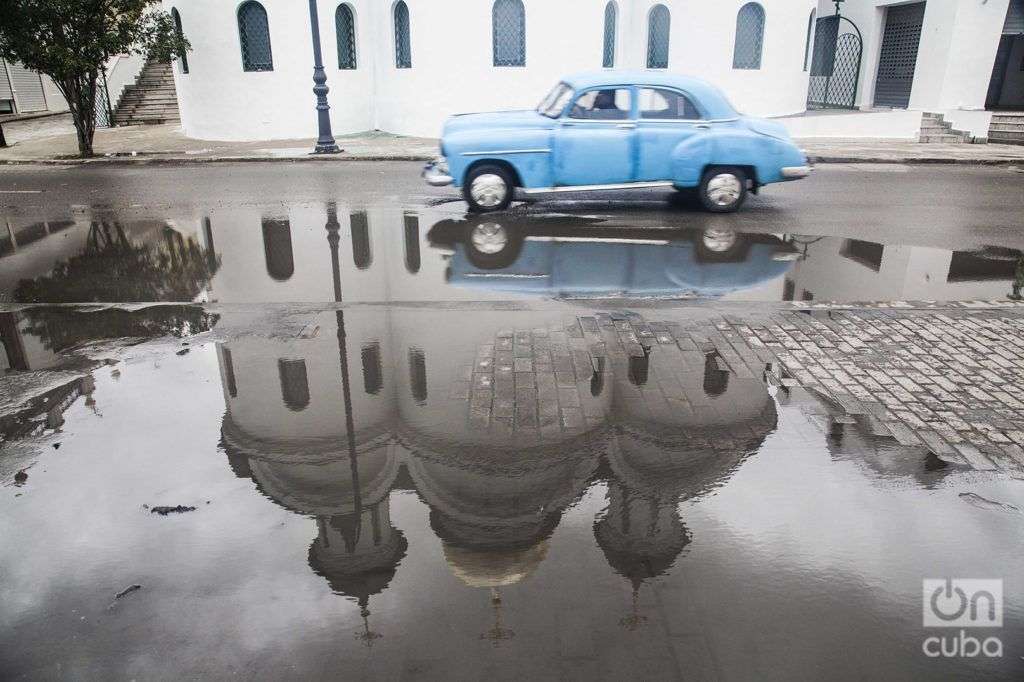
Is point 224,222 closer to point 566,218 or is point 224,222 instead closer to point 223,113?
point 566,218

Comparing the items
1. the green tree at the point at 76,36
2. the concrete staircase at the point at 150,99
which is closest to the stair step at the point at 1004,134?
the green tree at the point at 76,36

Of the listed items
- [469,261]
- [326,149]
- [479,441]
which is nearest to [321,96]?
[326,149]

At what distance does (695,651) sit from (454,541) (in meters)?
1.20

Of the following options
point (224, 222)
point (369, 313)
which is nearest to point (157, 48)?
point (224, 222)

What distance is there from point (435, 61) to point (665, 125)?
10.9 meters

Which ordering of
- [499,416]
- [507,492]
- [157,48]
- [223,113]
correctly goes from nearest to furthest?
[507,492] < [499,416] < [157,48] < [223,113]

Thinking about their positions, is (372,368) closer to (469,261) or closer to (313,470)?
(313,470)

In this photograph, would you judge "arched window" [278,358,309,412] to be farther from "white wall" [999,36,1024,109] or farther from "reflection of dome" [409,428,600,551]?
"white wall" [999,36,1024,109]

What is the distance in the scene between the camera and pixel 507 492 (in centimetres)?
394

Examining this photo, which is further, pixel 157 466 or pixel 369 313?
pixel 369 313

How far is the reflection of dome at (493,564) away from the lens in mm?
3301

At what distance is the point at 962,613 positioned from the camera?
3123 millimetres

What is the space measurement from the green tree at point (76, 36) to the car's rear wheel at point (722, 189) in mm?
13232

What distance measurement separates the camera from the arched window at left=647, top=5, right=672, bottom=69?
2002cm
